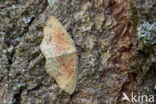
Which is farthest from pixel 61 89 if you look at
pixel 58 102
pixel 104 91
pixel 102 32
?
pixel 102 32

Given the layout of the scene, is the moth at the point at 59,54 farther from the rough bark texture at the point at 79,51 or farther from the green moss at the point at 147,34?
the green moss at the point at 147,34

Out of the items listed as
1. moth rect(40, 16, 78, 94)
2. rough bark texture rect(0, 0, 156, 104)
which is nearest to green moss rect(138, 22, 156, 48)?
rough bark texture rect(0, 0, 156, 104)

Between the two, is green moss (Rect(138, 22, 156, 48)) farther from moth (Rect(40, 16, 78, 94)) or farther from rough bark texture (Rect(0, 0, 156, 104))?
moth (Rect(40, 16, 78, 94))

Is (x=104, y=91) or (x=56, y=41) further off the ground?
(x=56, y=41)

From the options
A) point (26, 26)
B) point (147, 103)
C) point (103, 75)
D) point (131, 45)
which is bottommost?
point (147, 103)

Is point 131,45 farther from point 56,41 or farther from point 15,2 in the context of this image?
point 15,2

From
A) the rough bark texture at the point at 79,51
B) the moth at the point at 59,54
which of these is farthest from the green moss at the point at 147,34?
the moth at the point at 59,54
